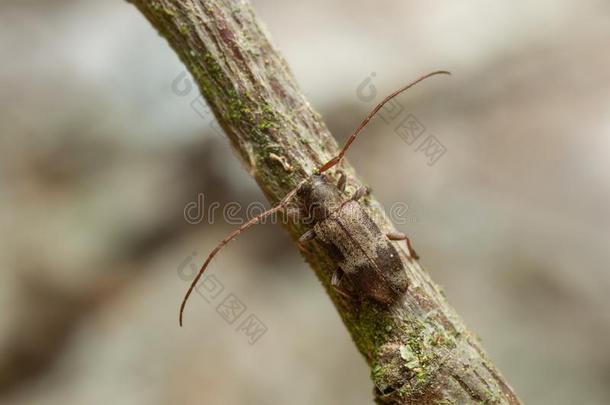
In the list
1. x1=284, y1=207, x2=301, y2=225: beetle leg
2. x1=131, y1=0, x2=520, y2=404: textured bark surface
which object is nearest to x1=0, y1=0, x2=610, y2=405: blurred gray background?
x1=131, y1=0, x2=520, y2=404: textured bark surface

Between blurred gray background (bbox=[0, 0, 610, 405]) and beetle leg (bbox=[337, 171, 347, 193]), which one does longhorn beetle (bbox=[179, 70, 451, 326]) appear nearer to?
beetle leg (bbox=[337, 171, 347, 193])

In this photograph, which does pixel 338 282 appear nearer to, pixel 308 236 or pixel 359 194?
pixel 308 236

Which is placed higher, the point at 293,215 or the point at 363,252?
the point at 293,215

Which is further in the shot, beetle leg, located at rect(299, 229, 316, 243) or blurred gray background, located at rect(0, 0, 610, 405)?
blurred gray background, located at rect(0, 0, 610, 405)

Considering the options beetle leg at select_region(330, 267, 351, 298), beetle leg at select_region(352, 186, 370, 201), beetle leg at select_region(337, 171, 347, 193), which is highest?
beetle leg at select_region(337, 171, 347, 193)

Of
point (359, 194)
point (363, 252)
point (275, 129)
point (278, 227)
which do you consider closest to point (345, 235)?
point (363, 252)
